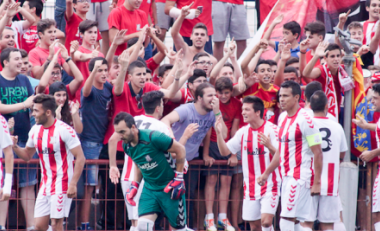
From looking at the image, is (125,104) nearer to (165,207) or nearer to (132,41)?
(132,41)

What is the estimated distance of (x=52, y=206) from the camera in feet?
23.9

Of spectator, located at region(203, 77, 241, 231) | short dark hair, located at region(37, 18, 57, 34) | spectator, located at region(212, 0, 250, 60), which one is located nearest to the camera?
spectator, located at region(203, 77, 241, 231)

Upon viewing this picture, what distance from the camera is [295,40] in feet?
32.6

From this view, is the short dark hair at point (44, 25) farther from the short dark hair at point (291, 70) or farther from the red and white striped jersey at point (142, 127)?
the short dark hair at point (291, 70)

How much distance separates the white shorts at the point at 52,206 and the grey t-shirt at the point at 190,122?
6.12 ft

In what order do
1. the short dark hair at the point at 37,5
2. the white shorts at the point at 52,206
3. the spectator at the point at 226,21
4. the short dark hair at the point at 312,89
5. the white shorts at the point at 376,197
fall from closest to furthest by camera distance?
the white shorts at the point at 52,206 < the white shorts at the point at 376,197 < the short dark hair at the point at 312,89 < the short dark hair at the point at 37,5 < the spectator at the point at 226,21

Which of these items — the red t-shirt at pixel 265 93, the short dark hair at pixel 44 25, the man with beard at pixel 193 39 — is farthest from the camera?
the man with beard at pixel 193 39

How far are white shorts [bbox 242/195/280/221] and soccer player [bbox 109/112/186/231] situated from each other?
117 centimetres

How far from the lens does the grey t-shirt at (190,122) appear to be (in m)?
8.16

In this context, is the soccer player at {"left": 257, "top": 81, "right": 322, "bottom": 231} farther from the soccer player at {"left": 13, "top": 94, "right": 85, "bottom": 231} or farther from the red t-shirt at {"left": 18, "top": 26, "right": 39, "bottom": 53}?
the red t-shirt at {"left": 18, "top": 26, "right": 39, "bottom": 53}

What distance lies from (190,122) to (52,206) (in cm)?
223

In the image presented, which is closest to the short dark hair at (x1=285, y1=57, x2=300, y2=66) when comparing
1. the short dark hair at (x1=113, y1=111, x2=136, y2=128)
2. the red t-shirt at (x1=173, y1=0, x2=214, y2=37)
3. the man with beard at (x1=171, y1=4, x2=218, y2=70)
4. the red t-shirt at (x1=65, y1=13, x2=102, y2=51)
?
the man with beard at (x1=171, y1=4, x2=218, y2=70)

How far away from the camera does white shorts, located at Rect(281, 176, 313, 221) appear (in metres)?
7.34

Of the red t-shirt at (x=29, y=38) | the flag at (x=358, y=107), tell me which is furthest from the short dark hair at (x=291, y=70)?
the red t-shirt at (x=29, y=38)
